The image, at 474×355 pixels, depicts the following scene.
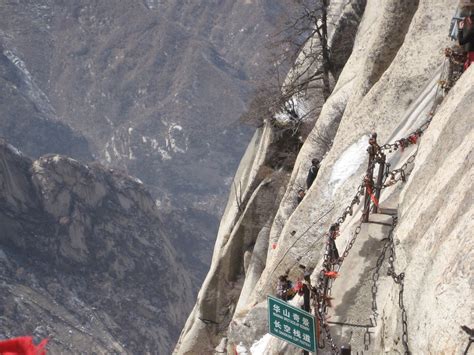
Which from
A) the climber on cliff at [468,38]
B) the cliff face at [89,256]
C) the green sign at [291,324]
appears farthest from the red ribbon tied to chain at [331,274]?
the cliff face at [89,256]

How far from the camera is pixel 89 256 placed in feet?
395

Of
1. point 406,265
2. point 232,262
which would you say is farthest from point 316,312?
point 232,262

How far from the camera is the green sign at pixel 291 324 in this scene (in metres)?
10.6

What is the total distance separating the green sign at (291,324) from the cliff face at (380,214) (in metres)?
0.62

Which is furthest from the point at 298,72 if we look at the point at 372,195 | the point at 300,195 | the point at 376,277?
the point at 376,277

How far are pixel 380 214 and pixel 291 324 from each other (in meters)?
3.12

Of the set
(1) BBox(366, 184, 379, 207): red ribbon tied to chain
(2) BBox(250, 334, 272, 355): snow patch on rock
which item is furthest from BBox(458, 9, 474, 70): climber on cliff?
(2) BBox(250, 334, 272, 355): snow patch on rock

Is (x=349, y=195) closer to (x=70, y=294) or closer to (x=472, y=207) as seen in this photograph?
(x=472, y=207)

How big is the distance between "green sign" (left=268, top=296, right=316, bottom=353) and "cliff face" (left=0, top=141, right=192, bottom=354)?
275 ft

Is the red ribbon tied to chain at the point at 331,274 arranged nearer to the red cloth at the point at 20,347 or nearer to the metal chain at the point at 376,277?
the metal chain at the point at 376,277

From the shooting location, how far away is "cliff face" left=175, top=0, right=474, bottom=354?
884 centimetres

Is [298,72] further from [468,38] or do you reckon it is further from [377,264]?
[377,264]

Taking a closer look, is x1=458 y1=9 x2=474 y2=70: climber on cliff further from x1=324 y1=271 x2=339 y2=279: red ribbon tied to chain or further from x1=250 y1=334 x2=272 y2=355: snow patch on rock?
x1=250 y1=334 x2=272 y2=355: snow patch on rock

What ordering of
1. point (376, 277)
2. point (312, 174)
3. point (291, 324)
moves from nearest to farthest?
point (291, 324), point (376, 277), point (312, 174)
